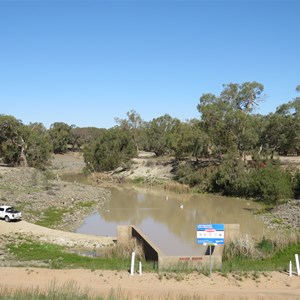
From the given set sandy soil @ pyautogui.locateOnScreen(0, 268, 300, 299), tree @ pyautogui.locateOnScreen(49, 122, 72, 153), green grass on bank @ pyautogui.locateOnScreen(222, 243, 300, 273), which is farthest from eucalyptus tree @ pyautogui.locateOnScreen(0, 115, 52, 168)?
green grass on bank @ pyautogui.locateOnScreen(222, 243, 300, 273)

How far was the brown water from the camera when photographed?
108ft

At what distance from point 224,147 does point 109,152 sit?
2182 cm

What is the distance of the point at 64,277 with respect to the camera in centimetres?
1803

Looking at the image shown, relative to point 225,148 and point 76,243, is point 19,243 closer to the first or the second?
point 76,243

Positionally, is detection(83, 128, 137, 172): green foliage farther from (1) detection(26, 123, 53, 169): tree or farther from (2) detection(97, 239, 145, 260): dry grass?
(2) detection(97, 239, 145, 260): dry grass

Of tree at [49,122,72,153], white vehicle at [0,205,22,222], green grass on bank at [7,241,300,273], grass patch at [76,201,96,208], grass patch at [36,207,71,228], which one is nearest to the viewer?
green grass on bank at [7,241,300,273]

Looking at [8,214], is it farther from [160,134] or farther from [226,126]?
[160,134]

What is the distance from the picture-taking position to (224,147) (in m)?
61.8

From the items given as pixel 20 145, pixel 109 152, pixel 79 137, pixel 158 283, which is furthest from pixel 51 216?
pixel 79 137

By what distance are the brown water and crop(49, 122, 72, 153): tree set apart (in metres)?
62.2

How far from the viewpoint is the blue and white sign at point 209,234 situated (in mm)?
18094

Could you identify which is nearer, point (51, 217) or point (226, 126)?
point (51, 217)

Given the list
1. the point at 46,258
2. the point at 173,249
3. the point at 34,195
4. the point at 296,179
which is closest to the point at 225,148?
the point at 296,179

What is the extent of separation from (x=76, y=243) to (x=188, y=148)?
42.3m
